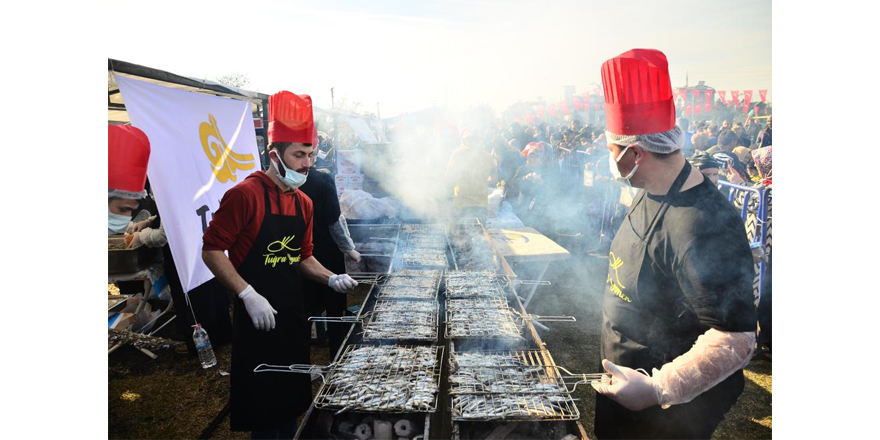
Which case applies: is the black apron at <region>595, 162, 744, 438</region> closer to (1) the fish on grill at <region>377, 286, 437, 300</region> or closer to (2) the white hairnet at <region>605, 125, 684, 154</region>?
(2) the white hairnet at <region>605, 125, 684, 154</region>

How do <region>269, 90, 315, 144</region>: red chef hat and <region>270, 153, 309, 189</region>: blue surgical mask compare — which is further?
<region>269, 90, 315, 144</region>: red chef hat

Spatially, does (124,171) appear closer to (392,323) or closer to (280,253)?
(280,253)

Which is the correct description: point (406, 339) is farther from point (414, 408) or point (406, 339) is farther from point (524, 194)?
point (524, 194)

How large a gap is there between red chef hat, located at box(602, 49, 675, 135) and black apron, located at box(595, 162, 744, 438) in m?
0.29

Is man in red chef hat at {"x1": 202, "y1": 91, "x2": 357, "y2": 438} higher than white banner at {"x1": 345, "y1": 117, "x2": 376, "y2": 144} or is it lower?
lower

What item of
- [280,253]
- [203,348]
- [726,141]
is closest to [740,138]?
[726,141]

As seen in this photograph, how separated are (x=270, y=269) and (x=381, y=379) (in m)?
1.17

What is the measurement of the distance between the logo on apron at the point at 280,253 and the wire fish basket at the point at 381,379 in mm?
757

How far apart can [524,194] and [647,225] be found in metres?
9.15

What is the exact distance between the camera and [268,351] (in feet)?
10.5

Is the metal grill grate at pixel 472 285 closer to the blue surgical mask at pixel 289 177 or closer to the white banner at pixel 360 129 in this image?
the blue surgical mask at pixel 289 177

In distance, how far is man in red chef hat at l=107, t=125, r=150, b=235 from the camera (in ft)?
11.7

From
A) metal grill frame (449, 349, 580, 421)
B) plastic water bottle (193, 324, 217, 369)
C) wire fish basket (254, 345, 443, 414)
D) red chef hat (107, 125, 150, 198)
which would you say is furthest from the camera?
plastic water bottle (193, 324, 217, 369)

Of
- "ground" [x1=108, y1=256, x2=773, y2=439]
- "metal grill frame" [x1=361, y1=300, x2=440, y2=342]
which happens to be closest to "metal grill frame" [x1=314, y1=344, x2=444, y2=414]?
"metal grill frame" [x1=361, y1=300, x2=440, y2=342]
